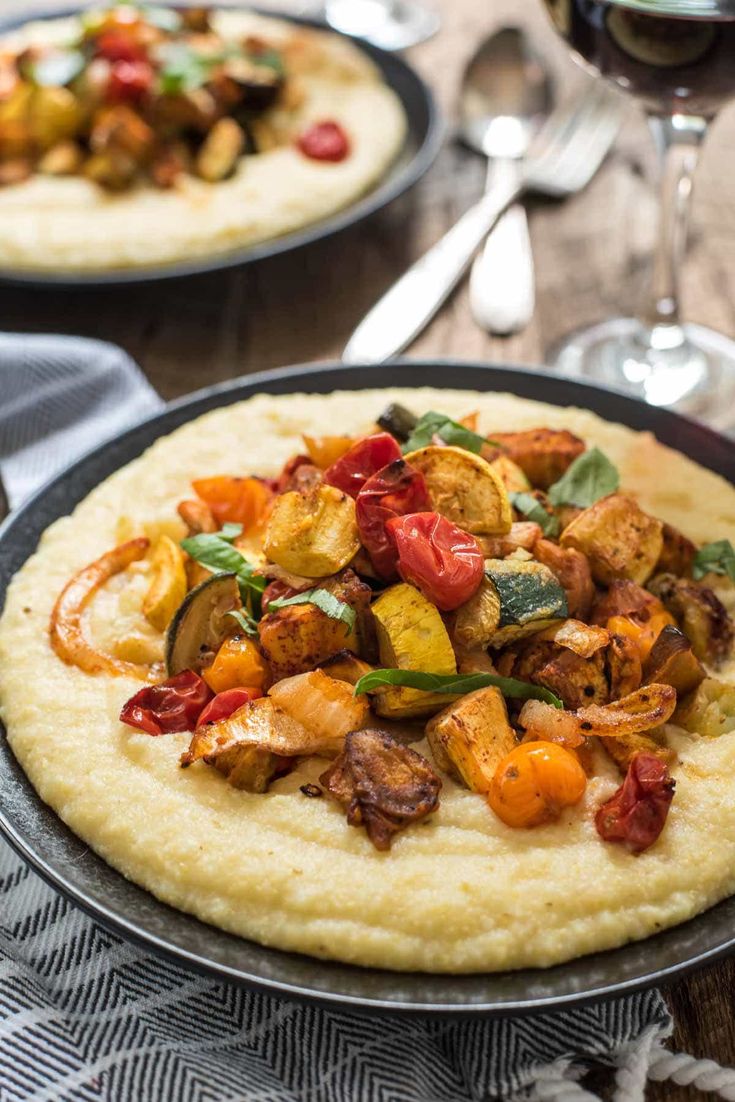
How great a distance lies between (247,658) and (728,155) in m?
5.23

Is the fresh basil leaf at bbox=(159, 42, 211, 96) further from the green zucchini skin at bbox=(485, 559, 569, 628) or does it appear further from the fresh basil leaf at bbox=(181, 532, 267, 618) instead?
the green zucchini skin at bbox=(485, 559, 569, 628)

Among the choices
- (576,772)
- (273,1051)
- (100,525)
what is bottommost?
(273,1051)

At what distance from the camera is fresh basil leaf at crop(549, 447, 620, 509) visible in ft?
12.1

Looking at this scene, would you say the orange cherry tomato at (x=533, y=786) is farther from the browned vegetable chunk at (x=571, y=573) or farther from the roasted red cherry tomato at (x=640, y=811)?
the browned vegetable chunk at (x=571, y=573)

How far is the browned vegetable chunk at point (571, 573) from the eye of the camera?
333 centimetres

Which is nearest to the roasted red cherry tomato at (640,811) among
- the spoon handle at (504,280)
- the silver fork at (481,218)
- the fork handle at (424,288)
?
the silver fork at (481,218)

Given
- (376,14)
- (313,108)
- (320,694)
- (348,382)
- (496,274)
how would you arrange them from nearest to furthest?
(320,694) < (348,382) < (496,274) < (313,108) < (376,14)

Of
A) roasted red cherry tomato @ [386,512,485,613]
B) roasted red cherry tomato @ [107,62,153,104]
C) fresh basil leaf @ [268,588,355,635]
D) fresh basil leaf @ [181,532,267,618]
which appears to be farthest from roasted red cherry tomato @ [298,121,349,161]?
fresh basil leaf @ [268,588,355,635]

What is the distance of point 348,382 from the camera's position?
4422mm

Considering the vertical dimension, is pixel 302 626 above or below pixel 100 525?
above

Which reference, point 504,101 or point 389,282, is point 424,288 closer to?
point 389,282

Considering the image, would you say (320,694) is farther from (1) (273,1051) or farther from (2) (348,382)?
(2) (348,382)

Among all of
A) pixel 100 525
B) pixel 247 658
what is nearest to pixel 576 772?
pixel 247 658

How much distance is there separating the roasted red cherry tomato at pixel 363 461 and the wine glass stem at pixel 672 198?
84.7 inches
